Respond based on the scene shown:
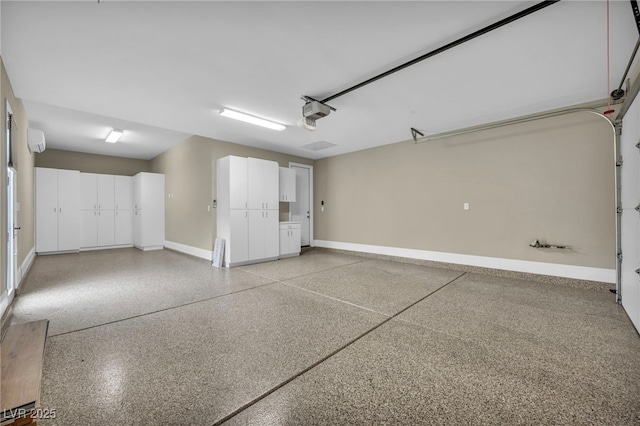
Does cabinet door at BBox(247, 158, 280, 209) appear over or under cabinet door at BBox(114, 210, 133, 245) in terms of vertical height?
over

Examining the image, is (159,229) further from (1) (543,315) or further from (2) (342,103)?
(1) (543,315)

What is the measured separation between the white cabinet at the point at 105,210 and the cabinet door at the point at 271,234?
508 cm

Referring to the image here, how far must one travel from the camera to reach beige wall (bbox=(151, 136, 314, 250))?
5543 mm

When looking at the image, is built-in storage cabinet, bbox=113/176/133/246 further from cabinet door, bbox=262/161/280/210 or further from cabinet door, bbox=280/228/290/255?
cabinet door, bbox=280/228/290/255

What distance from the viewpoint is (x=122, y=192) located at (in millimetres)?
7695

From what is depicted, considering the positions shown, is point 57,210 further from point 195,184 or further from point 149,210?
point 195,184

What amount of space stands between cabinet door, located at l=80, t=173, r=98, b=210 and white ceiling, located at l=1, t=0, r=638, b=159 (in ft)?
11.0

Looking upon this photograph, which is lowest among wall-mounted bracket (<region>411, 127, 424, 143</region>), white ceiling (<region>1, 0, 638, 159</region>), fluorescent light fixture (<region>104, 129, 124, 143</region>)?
wall-mounted bracket (<region>411, 127, 424, 143</region>)

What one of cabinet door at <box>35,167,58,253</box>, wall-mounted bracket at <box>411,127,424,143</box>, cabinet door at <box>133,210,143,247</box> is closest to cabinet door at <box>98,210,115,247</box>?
cabinet door at <box>133,210,143,247</box>

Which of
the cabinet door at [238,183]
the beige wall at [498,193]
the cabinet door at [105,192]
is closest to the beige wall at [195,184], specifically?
the cabinet door at [238,183]

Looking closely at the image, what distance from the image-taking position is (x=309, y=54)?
2561mm

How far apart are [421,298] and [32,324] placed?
3.56m

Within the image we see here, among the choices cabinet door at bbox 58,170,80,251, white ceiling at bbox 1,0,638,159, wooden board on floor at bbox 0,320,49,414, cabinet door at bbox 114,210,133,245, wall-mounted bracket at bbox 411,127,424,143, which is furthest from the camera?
cabinet door at bbox 114,210,133,245

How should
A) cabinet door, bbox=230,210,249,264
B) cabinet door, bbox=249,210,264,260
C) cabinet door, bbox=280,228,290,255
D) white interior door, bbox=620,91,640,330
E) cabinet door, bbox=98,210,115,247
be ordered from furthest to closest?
1. cabinet door, bbox=98,210,115,247
2. cabinet door, bbox=280,228,290,255
3. cabinet door, bbox=249,210,264,260
4. cabinet door, bbox=230,210,249,264
5. white interior door, bbox=620,91,640,330
